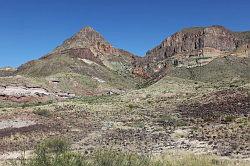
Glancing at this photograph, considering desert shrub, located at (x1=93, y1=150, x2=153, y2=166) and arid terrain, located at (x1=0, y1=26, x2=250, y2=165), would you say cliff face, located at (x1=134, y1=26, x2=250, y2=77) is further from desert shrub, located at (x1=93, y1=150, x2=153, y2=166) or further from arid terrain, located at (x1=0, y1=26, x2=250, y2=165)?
desert shrub, located at (x1=93, y1=150, x2=153, y2=166)

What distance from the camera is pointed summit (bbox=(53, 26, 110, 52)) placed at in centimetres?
16949

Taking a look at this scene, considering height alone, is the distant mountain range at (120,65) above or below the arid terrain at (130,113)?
above

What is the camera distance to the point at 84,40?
582ft

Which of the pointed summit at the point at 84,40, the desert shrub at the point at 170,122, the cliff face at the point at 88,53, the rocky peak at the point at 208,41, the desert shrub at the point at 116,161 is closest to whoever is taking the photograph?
the desert shrub at the point at 116,161

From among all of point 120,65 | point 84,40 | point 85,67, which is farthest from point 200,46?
point 85,67

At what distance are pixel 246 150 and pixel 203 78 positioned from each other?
296 feet

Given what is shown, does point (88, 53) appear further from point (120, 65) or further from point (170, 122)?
point (170, 122)

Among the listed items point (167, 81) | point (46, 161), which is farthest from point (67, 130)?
point (167, 81)

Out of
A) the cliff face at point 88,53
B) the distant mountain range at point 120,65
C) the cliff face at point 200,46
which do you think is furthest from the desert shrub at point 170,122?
the cliff face at point 200,46

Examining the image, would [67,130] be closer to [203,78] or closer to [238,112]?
[238,112]

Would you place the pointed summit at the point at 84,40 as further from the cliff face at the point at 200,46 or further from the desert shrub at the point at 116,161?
the desert shrub at the point at 116,161

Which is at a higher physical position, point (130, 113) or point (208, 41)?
point (208, 41)

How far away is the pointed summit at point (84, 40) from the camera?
169 m

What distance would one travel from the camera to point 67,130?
37.6 meters
